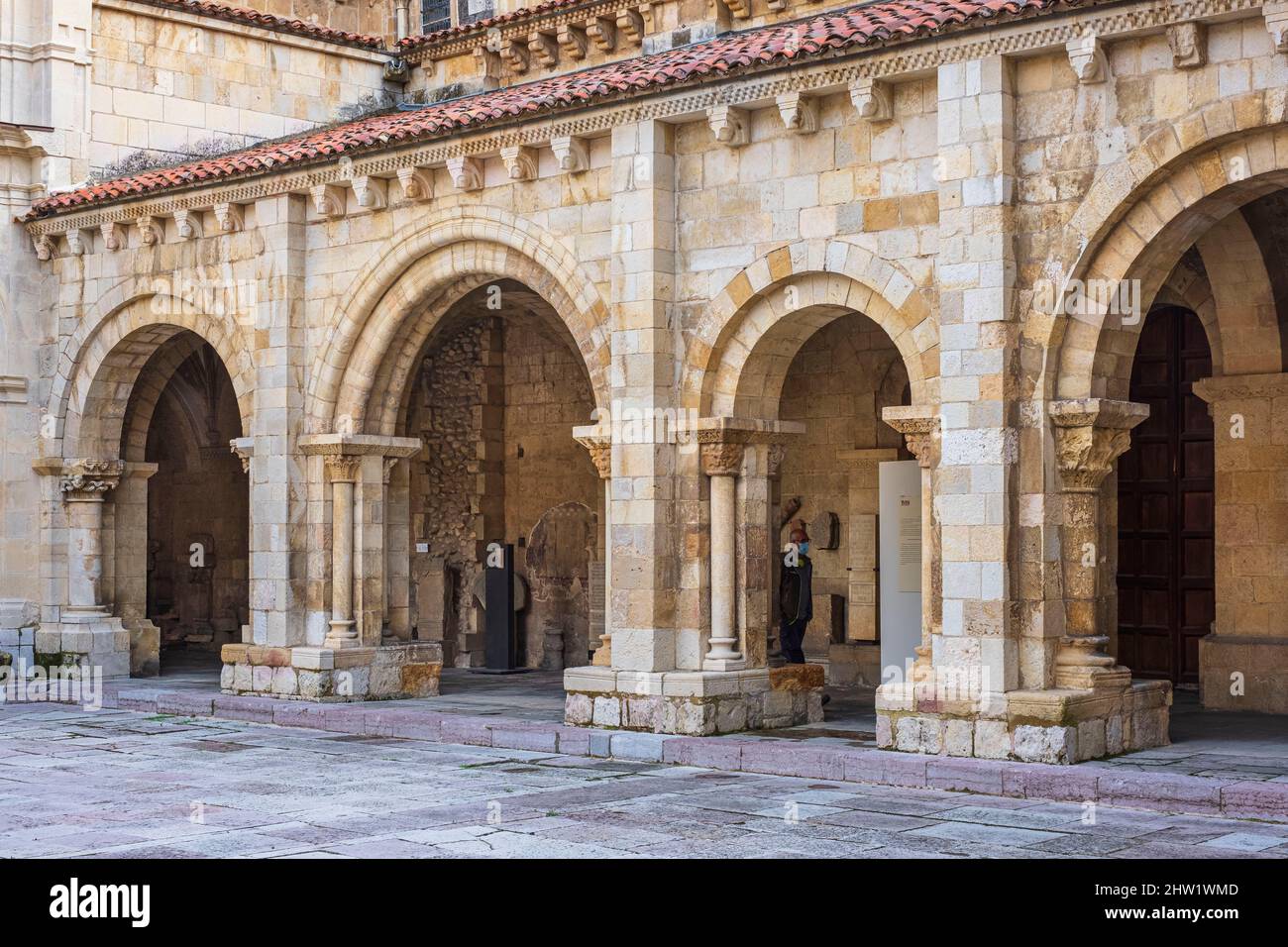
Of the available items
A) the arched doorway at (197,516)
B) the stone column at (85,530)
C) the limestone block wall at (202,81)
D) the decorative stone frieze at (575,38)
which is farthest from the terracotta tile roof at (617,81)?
the arched doorway at (197,516)

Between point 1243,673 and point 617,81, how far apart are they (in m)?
6.73

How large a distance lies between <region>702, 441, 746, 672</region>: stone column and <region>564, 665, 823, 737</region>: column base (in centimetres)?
23

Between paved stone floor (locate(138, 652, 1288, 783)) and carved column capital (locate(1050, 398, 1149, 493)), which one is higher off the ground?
carved column capital (locate(1050, 398, 1149, 493))

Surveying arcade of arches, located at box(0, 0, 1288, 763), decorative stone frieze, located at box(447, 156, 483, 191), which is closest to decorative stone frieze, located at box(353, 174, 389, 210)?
arcade of arches, located at box(0, 0, 1288, 763)

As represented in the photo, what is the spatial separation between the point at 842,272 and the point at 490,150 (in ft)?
11.8

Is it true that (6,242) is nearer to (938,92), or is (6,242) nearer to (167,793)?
(167,793)

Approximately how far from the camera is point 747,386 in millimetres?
13117

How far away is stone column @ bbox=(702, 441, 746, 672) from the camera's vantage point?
1302 cm

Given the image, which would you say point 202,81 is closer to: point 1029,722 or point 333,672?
point 333,672

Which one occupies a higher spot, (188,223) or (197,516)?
(188,223)

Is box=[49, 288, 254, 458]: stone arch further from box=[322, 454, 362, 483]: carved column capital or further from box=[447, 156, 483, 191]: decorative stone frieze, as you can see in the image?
box=[447, 156, 483, 191]: decorative stone frieze

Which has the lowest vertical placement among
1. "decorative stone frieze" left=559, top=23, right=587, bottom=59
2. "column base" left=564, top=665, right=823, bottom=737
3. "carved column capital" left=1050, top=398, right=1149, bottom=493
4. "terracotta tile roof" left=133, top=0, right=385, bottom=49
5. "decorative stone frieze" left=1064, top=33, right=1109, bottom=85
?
"column base" left=564, top=665, right=823, bottom=737

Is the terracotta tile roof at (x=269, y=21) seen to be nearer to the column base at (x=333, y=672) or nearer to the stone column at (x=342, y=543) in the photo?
the stone column at (x=342, y=543)

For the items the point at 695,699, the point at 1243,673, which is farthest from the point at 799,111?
the point at 1243,673
